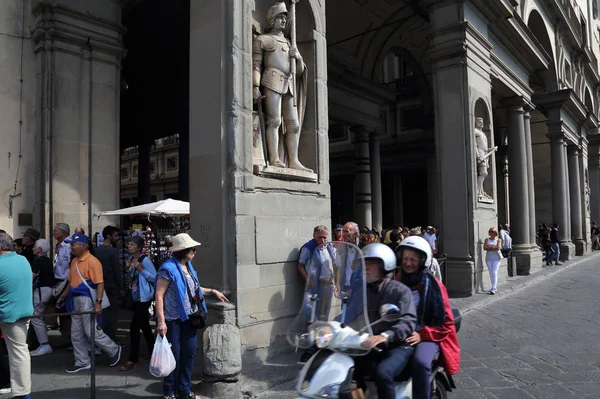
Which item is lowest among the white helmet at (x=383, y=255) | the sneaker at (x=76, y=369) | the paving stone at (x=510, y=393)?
the paving stone at (x=510, y=393)

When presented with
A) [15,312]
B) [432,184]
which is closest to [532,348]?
[15,312]

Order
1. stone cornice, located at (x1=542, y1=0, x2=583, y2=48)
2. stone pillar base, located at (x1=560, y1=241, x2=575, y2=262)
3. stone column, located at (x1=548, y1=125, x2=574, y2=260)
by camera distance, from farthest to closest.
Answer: stone column, located at (x1=548, y1=125, x2=574, y2=260)
stone pillar base, located at (x1=560, y1=241, x2=575, y2=262)
stone cornice, located at (x1=542, y1=0, x2=583, y2=48)

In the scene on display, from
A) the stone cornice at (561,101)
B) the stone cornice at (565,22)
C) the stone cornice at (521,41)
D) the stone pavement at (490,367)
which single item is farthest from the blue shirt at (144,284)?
the stone cornice at (561,101)

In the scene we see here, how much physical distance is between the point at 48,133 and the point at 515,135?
1305cm

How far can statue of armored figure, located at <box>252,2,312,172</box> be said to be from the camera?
614 centimetres

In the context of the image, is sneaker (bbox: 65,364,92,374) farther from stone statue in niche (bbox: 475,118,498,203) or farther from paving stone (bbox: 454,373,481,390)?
stone statue in niche (bbox: 475,118,498,203)

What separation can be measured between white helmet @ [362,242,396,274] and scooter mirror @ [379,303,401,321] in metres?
0.28

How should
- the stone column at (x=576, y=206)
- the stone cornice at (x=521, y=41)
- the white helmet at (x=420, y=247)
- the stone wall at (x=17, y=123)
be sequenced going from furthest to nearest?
1. the stone column at (x=576, y=206)
2. the stone cornice at (x=521, y=41)
3. the stone wall at (x=17, y=123)
4. the white helmet at (x=420, y=247)

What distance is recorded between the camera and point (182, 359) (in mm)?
4508

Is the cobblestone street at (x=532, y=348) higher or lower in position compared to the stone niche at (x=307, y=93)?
lower

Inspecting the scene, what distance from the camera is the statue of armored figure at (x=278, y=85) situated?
6.14 metres

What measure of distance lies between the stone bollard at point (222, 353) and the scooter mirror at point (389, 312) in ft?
6.83

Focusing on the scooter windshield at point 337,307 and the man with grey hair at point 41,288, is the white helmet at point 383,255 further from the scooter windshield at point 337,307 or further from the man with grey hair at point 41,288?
the man with grey hair at point 41,288

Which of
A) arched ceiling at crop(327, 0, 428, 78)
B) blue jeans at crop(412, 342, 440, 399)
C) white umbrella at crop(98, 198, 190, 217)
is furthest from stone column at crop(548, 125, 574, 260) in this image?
blue jeans at crop(412, 342, 440, 399)
